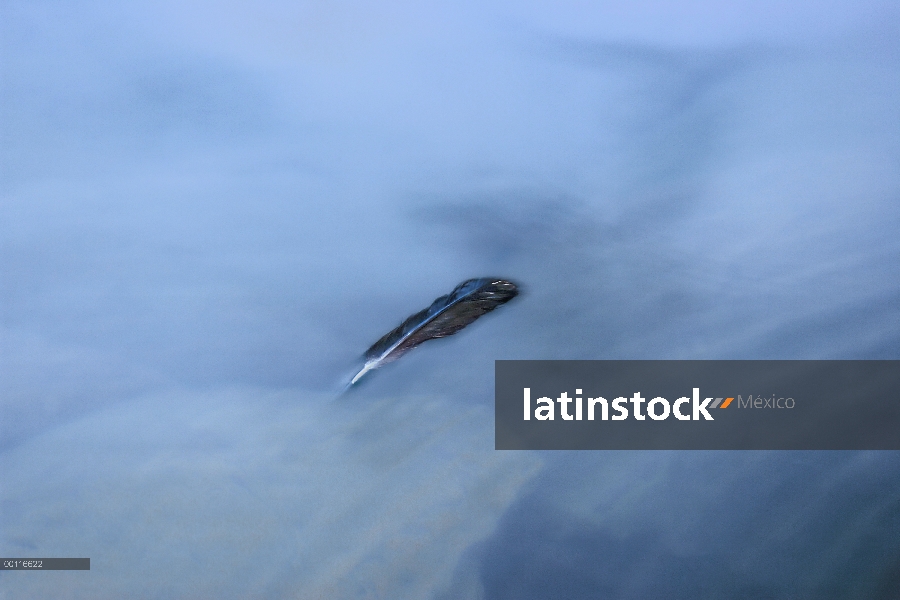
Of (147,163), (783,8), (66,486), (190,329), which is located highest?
(783,8)

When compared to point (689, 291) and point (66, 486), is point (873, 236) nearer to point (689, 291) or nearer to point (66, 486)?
point (689, 291)

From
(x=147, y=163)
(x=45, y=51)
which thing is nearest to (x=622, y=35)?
(x=147, y=163)

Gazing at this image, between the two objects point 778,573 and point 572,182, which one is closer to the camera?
point 778,573

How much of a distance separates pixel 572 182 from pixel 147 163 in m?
0.74

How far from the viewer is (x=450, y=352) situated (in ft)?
3.11

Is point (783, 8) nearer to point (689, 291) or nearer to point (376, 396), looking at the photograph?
point (689, 291)

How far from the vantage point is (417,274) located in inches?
39.0

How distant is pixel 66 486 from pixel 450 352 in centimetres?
64

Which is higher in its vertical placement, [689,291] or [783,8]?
[783,8]

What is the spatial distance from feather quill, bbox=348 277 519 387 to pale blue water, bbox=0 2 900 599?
0.02 meters

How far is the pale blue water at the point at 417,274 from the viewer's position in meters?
0.89
